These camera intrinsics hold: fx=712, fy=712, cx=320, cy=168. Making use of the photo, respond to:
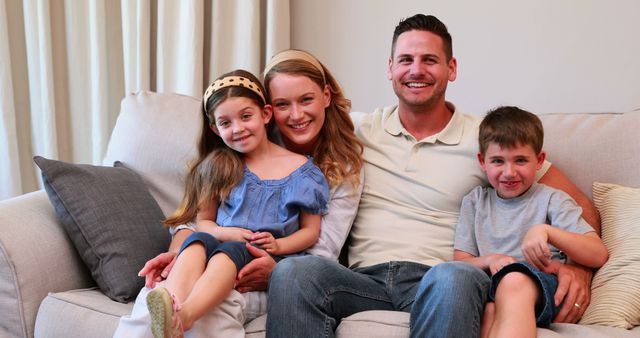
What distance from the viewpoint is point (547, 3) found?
246 centimetres

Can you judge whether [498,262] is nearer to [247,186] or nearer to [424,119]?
[424,119]

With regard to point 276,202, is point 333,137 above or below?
above

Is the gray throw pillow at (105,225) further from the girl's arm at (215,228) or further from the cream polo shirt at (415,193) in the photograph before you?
the cream polo shirt at (415,193)

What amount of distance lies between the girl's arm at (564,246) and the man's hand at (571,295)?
0.14ft

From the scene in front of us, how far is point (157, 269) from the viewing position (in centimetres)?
173

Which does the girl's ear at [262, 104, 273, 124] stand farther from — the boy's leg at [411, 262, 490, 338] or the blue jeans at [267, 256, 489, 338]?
the boy's leg at [411, 262, 490, 338]

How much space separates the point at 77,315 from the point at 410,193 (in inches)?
35.8

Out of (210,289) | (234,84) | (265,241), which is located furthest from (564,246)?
(234,84)

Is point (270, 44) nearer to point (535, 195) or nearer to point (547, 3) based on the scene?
point (547, 3)

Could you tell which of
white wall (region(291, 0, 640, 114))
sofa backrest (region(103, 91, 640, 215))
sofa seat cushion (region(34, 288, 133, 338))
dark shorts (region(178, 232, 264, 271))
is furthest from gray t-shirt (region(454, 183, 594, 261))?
sofa seat cushion (region(34, 288, 133, 338))

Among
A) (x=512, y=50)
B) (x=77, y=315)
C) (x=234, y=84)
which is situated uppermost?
(x=512, y=50)

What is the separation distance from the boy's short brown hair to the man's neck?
0.19 meters

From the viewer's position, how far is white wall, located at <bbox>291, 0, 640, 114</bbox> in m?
2.38

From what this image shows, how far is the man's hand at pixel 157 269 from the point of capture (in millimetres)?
1693
